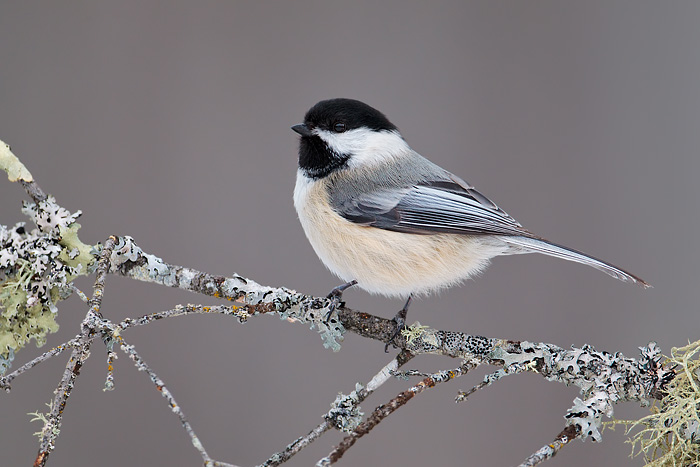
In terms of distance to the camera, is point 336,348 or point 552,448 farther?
point 336,348

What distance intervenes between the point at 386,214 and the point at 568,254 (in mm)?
453

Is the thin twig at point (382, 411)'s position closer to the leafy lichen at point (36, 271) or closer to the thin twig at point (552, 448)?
the thin twig at point (552, 448)

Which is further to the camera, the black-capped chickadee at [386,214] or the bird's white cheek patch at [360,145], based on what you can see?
the bird's white cheek patch at [360,145]

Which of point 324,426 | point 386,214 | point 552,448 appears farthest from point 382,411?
point 386,214

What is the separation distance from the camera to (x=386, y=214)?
1492 millimetres

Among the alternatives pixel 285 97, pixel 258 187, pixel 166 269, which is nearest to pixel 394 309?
pixel 258 187

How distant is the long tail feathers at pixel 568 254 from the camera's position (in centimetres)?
117

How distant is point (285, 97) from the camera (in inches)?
98.3

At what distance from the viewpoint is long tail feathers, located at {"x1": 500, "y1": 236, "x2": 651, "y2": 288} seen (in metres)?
1.17

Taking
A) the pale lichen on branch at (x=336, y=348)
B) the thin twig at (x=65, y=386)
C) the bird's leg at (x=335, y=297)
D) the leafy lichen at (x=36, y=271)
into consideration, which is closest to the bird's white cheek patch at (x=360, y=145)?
the bird's leg at (x=335, y=297)

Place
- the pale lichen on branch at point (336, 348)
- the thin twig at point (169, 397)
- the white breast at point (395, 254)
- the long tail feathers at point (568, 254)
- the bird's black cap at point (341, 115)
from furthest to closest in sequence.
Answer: the bird's black cap at point (341, 115) < the white breast at point (395, 254) < the long tail feathers at point (568, 254) < the pale lichen on branch at point (336, 348) < the thin twig at point (169, 397)

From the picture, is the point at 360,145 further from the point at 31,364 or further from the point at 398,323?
the point at 31,364

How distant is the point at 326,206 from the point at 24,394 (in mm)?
1413

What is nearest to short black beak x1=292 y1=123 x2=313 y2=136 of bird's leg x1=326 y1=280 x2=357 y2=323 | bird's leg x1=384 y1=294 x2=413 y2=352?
bird's leg x1=326 y1=280 x2=357 y2=323
